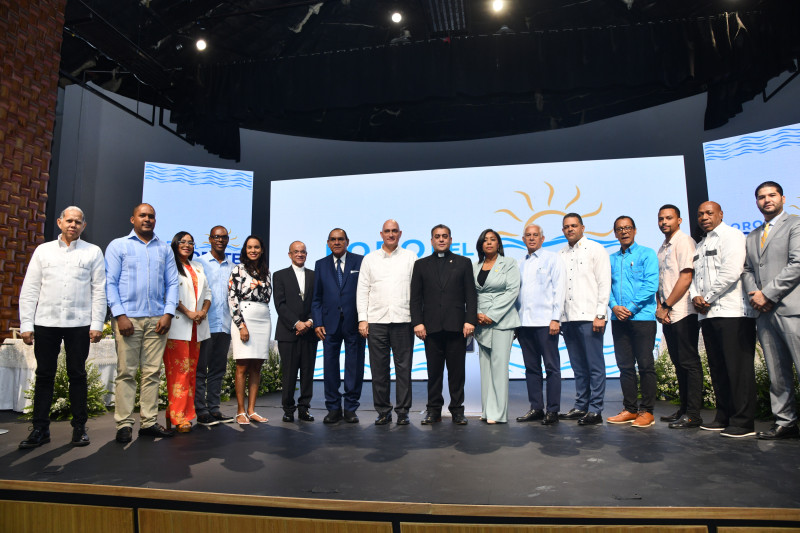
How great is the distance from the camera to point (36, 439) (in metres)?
2.98

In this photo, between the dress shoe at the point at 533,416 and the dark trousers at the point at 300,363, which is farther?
the dark trousers at the point at 300,363

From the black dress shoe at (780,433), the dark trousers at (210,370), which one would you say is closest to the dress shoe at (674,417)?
the black dress shoe at (780,433)

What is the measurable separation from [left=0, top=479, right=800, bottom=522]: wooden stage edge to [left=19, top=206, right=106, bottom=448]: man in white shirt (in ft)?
5.02

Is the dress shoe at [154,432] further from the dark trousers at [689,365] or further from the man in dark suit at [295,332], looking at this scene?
the dark trousers at [689,365]

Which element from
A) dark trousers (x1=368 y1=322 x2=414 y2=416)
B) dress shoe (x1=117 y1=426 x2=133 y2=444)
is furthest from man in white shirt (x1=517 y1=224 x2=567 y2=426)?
dress shoe (x1=117 y1=426 x2=133 y2=444)

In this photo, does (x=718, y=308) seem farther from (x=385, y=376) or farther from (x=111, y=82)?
(x=111, y=82)

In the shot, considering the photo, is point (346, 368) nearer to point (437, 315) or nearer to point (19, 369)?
point (437, 315)

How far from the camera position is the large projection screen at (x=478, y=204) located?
20.4ft

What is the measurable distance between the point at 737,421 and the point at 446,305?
1871 mm

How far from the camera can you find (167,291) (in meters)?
3.33

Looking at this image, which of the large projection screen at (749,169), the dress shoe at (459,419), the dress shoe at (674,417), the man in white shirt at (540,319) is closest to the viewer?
the dress shoe at (674,417)

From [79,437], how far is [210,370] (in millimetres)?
1009

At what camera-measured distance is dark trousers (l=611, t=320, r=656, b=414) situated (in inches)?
139

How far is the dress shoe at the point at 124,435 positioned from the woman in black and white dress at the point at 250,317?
0.82m
